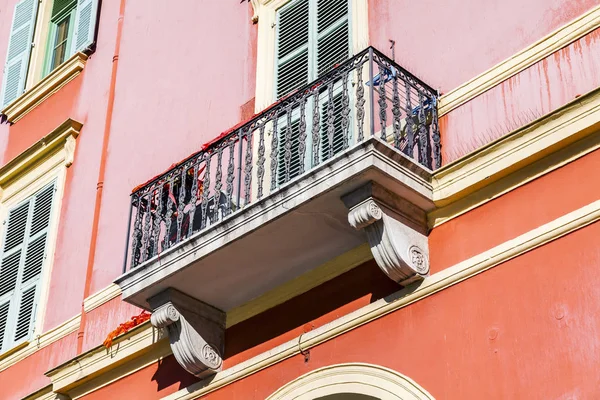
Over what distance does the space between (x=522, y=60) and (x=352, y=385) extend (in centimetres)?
260

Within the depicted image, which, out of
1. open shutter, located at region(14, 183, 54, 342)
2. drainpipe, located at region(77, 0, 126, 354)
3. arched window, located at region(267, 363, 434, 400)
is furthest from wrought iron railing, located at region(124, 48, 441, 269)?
open shutter, located at region(14, 183, 54, 342)

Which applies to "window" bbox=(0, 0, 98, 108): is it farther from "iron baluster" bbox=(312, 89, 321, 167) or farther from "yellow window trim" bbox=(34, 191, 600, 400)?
"iron baluster" bbox=(312, 89, 321, 167)

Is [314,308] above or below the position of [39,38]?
below

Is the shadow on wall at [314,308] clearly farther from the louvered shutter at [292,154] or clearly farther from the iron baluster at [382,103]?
the louvered shutter at [292,154]

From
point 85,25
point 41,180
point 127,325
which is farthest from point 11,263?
point 85,25

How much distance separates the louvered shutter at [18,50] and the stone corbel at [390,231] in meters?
7.39

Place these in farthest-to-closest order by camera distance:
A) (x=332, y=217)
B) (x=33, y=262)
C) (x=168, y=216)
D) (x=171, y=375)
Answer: (x=33, y=262) → (x=171, y=375) → (x=168, y=216) → (x=332, y=217)

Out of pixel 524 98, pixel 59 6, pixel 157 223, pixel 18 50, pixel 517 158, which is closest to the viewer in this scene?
pixel 517 158

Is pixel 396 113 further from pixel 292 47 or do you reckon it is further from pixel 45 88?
pixel 45 88

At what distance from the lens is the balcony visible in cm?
→ 809

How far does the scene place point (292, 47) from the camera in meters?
10.5

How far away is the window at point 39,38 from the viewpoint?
14281 mm

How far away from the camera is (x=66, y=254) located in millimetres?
11930

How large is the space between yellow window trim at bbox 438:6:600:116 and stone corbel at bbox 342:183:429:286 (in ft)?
3.12
